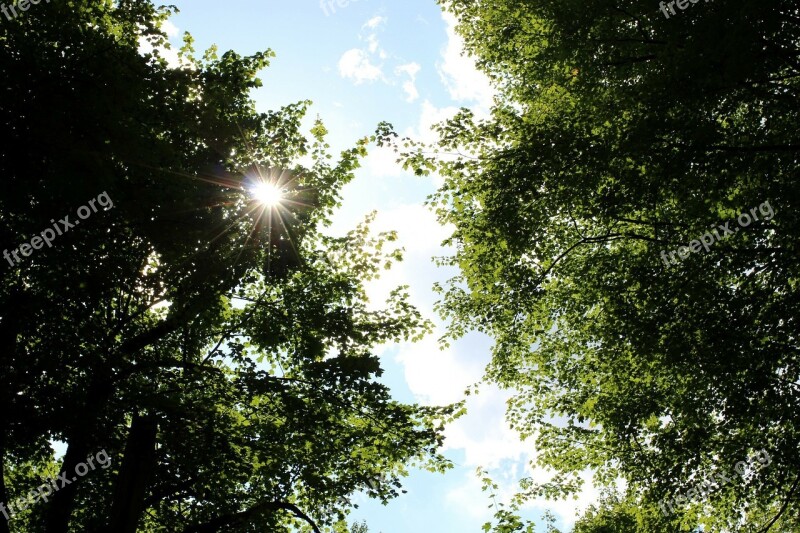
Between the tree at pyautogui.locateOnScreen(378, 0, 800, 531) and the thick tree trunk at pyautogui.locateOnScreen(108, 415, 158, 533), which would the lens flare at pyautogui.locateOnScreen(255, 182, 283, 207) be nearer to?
the tree at pyautogui.locateOnScreen(378, 0, 800, 531)

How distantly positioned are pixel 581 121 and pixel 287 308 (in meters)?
8.08

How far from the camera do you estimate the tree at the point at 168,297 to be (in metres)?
7.17

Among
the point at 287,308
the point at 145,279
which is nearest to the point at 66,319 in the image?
the point at 145,279

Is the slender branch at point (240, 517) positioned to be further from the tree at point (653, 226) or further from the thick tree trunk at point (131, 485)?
the tree at point (653, 226)

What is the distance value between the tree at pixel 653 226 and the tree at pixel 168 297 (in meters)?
3.82

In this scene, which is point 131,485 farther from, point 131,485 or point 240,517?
point 240,517

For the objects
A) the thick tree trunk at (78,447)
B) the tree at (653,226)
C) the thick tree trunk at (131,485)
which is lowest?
the thick tree trunk at (131,485)

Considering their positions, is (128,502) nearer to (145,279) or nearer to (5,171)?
(145,279)

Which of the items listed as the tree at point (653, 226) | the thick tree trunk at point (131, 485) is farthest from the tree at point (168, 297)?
the tree at point (653, 226)

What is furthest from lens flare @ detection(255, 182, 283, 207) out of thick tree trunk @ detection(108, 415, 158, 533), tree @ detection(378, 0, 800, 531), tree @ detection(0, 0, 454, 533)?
thick tree trunk @ detection(108, 415, 158, 533)

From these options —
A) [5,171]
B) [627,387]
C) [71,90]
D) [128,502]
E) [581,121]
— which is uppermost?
[581,121]

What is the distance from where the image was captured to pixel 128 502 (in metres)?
7.74

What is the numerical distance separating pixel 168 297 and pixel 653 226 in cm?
1081

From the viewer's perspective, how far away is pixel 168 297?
10.9 metres
